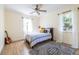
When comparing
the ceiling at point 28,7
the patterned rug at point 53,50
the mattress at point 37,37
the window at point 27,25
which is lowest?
the patterned rug at point 53,50

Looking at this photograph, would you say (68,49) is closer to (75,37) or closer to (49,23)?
(75,37)

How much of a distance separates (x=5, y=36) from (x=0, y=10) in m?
0.39

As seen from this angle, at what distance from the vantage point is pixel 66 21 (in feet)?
5.72

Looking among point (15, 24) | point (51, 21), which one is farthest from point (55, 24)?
point (15, 24)

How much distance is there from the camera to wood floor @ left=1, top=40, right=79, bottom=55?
1572mm

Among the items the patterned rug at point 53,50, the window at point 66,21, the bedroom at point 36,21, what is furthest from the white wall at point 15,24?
the window at point 66,21

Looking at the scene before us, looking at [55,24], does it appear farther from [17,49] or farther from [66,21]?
[17,49]

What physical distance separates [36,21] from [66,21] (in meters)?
0.48

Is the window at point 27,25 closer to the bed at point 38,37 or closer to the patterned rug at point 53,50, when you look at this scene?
the bed at point 38,37

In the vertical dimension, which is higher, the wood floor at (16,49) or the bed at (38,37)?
the bed at (38,37)

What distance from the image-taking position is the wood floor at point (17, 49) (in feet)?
5.16

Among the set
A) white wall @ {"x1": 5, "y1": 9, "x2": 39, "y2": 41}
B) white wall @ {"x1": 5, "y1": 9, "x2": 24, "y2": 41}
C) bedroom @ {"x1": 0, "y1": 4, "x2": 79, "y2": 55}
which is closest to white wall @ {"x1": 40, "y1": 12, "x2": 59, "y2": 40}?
bedroom @ {"x1": 0, "y1": 4, "x2": 79, "y2": 55}

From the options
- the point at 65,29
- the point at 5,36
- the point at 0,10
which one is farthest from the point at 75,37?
the point at 0,10

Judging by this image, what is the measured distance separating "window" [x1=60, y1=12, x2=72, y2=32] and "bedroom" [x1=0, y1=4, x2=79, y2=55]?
0.11 feet
